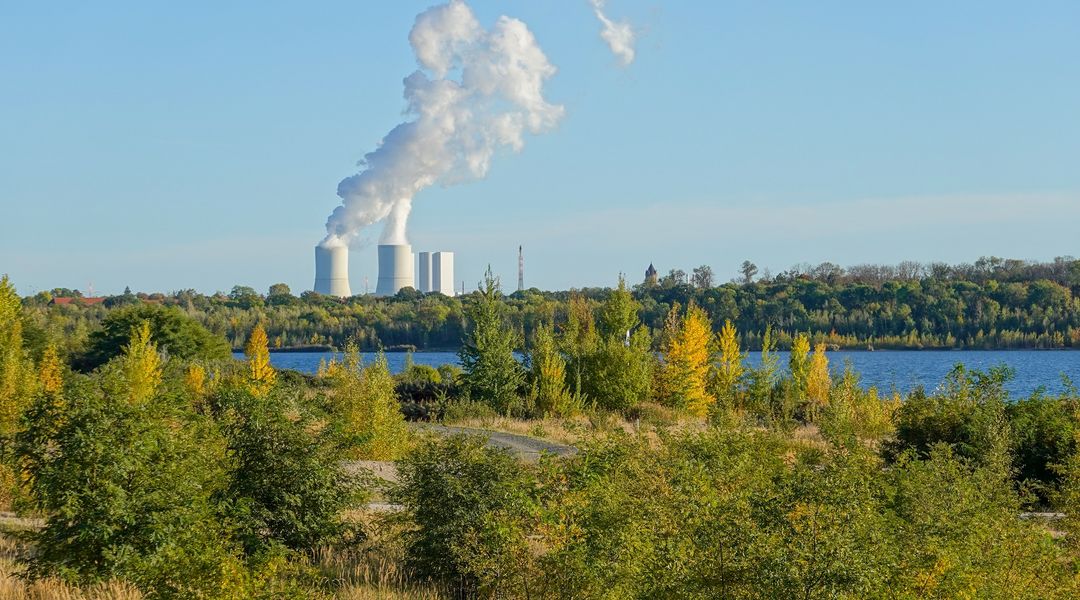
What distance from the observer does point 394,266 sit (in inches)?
4331

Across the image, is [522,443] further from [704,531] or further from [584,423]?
[704,531]

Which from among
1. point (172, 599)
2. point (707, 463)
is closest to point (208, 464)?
point (172, 599)

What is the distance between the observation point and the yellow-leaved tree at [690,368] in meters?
31.7

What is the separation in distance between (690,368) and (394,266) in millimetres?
80238

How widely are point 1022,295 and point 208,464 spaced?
119 meters

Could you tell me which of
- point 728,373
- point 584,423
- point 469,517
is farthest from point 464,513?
point 728,373

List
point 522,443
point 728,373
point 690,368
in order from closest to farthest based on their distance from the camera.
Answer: point 522,443 → point 690,368 → point 728,373

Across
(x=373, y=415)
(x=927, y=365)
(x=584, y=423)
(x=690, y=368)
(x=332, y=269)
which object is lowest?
(x=927, y=365)

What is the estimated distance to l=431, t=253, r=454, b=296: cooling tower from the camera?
458 feet

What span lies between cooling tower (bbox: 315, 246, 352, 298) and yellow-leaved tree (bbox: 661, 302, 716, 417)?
Answer: 235 feet

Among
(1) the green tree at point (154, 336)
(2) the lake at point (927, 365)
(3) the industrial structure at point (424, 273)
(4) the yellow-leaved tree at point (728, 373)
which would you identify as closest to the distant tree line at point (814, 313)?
(2) the lake at point (927, 365)

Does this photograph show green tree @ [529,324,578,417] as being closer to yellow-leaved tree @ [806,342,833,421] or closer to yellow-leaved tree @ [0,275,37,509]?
yellow-leaved tree @ [806,342,833,421]

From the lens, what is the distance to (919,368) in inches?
2990

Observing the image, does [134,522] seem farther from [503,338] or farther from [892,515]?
[503,338]
